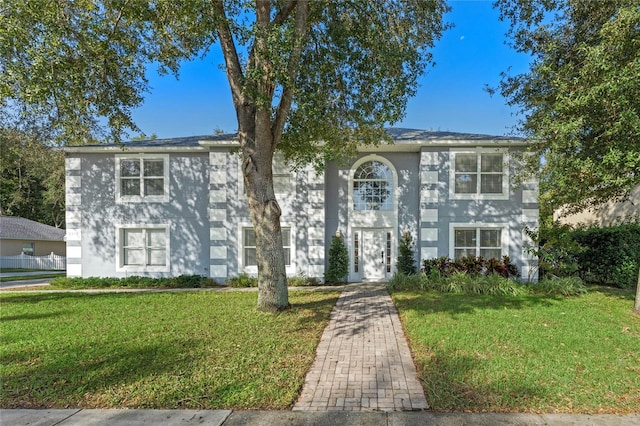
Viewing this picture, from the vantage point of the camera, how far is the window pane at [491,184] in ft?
41.0

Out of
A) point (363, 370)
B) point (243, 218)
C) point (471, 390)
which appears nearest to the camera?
point (471, 390)

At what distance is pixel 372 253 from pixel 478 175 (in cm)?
506

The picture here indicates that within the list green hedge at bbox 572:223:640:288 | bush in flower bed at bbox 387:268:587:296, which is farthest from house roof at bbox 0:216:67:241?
green hedge at bbox 572:223:640:288

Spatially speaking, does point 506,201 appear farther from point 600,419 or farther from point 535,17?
point 600,419

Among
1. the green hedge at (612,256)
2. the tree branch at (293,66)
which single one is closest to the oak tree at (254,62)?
the tree branch at (293,66)

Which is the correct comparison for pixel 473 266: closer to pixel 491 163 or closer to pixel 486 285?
pixel 486 285

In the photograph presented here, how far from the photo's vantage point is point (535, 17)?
28.3ft

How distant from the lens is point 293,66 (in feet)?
23.1

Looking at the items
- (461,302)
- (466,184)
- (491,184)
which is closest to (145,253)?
(461,302)

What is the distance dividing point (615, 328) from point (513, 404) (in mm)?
4685

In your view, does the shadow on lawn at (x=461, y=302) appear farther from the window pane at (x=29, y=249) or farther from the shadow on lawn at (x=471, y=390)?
the window pane at (x=29, y=249)

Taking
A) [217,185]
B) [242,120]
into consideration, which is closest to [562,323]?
[242,120]

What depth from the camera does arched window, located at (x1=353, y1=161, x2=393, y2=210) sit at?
43.4 feet

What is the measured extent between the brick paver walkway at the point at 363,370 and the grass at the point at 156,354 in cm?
26
